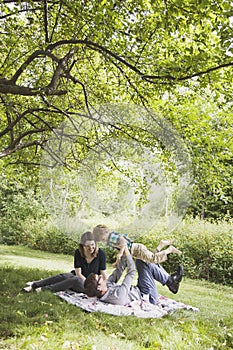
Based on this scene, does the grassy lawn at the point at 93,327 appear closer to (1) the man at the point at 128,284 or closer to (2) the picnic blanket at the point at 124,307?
(2) the picnic blanket at the point at 124,307

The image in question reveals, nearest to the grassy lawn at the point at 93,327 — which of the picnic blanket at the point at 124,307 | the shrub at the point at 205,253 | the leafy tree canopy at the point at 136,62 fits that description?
the picnic blanket at the point at 124,307

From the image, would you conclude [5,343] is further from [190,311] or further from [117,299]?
[190,311]

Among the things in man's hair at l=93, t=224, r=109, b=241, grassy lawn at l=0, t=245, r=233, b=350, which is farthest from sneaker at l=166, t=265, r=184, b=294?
man's hair at l=93, t=224, r=109, b=241

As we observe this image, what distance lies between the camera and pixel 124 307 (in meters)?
4.79

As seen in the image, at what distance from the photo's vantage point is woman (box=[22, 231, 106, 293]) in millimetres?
5156

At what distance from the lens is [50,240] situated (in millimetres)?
8180

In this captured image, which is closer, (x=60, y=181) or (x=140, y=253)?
(x=60, y=181)

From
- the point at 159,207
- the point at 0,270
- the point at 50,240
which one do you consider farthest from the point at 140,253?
the point at 50,240

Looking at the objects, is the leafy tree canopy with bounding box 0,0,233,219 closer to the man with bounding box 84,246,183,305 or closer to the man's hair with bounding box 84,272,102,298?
the man with bounding box 84,246,183,305

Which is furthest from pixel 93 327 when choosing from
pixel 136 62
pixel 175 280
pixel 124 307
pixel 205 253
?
pixel 205 253

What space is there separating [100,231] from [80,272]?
1.74 meters

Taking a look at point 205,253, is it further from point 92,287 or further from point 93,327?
point 93,327

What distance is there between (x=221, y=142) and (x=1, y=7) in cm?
338

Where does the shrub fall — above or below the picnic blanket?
above
